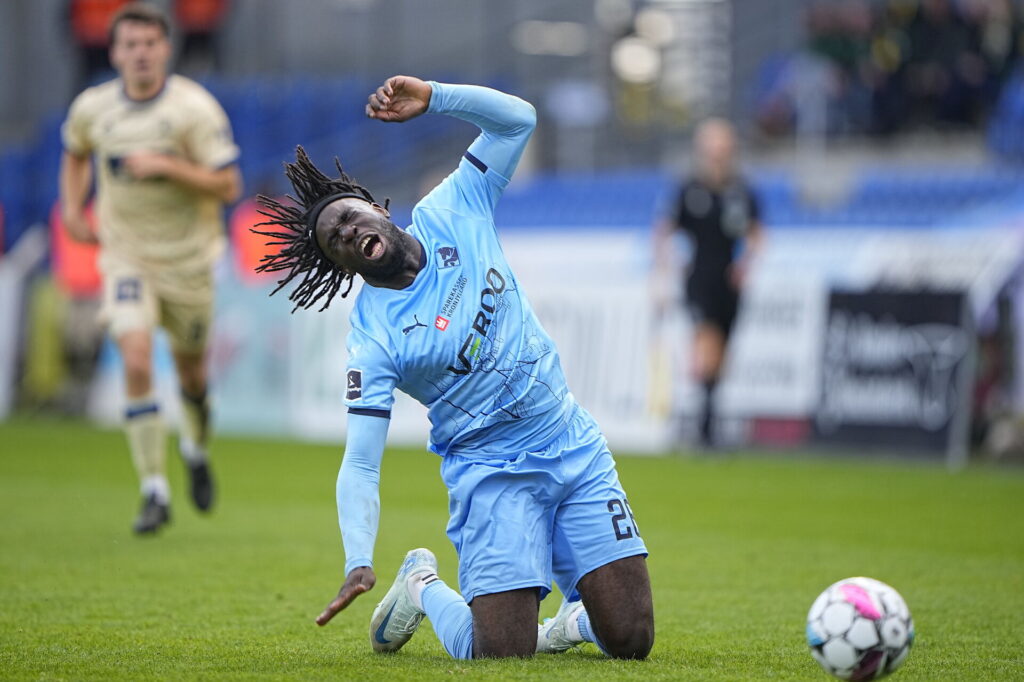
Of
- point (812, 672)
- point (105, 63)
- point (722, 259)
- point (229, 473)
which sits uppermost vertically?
point (105, 63)

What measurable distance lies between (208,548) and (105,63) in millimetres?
17754

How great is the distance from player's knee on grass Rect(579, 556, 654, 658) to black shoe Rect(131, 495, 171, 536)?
382 cm

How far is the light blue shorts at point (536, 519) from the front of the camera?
4969 millimetres

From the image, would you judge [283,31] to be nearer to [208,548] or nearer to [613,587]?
[208,548]

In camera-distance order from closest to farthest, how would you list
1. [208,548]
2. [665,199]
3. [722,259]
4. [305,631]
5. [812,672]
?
[812,672]
[305,631]
[208,548]
[722,259]
[665,199]

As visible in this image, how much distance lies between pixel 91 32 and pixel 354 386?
808 inches

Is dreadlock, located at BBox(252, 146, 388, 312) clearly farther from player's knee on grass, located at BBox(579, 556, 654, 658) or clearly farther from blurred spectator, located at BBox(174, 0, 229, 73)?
blurred spectator, located at BBox(174, 0, 229, 73)

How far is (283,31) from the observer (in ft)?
89.2

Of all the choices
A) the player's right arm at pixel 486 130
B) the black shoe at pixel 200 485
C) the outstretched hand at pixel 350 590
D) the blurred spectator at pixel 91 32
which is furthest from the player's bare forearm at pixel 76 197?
the blurred spectator at pixel 91 32

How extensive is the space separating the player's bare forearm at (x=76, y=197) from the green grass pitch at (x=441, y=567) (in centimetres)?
168

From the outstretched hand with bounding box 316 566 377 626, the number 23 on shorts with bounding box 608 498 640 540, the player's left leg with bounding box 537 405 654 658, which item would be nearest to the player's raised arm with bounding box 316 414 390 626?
the outstretched hand with bounding box 316 566 377 626

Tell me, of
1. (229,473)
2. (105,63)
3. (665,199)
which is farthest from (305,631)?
(105,63)

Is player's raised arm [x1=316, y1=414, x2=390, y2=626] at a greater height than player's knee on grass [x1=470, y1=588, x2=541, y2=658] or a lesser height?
greater

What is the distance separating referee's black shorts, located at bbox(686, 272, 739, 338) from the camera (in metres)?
13.0
